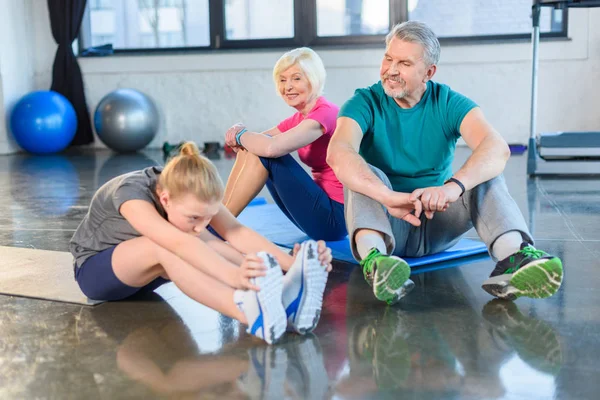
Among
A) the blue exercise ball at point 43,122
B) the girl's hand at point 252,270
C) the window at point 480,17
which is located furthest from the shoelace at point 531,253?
the blue exercise ball at point 43,122

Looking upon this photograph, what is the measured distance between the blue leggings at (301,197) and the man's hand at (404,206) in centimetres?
55

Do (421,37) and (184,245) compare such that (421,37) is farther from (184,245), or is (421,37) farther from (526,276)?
(184,245)

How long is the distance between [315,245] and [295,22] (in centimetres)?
579

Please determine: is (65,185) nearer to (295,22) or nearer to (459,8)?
(295,22)

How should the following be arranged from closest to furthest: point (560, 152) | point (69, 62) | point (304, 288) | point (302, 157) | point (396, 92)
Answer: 1. point (304, 288)
2. point (396, 92)
3. point (302, 157)
4. point (560, 152)
5. point (69, 62)

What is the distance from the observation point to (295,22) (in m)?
7.33

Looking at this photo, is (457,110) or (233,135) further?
(233,135)

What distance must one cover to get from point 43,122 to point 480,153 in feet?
18.5

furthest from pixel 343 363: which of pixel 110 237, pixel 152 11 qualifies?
pixel 152 11

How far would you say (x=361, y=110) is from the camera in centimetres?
252

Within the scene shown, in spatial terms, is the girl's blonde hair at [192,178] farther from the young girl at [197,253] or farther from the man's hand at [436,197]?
the man's hand at [436,197]

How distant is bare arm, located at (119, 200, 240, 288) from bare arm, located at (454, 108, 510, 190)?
2.70 feet

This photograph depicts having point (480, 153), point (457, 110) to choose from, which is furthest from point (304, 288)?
point (457, 110)

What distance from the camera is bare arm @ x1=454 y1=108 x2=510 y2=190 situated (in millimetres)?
2293
